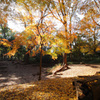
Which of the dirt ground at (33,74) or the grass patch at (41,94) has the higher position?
the grass patch at (41,94)

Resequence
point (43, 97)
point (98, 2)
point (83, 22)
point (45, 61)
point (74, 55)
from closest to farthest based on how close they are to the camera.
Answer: point (43, 97) < point (98, 2) < point (83, 22) < point (45, 61) < point (74, 55)

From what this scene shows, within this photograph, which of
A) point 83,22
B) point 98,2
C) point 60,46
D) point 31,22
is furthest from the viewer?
point 83,22

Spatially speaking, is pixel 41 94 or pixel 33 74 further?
pixel 33 74

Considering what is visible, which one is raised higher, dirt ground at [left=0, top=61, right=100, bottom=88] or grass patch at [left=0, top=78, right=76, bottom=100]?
grass patch at [left=0, top=78, right=76, bottom=100]

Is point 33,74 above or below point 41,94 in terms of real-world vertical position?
below

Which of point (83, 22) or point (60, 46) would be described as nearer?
point (60, 46)

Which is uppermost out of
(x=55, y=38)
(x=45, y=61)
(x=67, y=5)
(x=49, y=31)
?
(x=67, y=5)

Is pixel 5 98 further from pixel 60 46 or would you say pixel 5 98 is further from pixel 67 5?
pixel 67 5

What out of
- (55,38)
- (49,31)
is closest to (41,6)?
(49,31)

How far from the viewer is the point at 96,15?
7.24 m

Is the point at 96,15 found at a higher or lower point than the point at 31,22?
higher

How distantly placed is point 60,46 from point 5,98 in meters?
4.79

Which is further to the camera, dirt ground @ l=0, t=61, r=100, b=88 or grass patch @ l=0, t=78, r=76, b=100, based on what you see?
dirt ground @ l=0, t=61, r=100, b=88

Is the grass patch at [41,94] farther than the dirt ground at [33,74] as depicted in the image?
No
